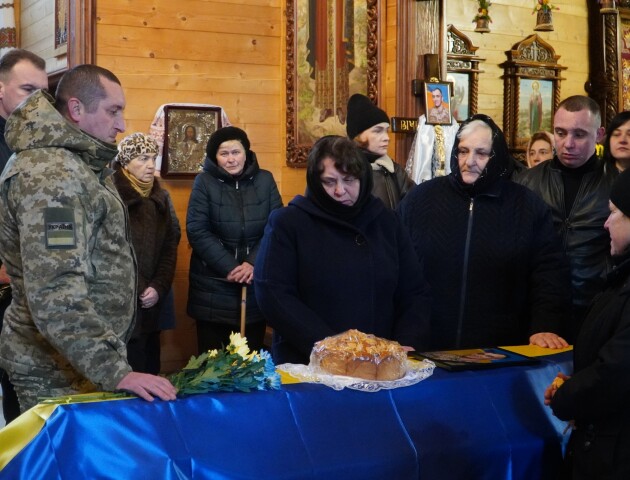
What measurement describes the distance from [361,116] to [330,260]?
2267mm

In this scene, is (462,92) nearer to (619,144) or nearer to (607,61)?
(607,61)

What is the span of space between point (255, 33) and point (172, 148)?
1.02m

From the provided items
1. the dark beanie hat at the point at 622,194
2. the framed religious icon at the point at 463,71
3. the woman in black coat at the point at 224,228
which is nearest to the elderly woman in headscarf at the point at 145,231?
the woman in black coat at the point at 224,228

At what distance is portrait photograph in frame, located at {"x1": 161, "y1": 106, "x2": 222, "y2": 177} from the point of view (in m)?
5.79

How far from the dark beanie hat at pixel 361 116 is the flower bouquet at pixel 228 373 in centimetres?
290

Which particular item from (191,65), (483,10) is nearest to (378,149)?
(191,65)

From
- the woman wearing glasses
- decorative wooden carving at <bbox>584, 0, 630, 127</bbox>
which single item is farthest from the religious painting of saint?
decorative wooden carving at <bbox>584, 0, 630, 127</bbox>

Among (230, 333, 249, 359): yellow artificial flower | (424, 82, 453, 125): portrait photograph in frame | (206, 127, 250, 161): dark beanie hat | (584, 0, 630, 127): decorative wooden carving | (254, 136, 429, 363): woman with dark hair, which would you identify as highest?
(584, 0, 630, 127): decorative wooden carving

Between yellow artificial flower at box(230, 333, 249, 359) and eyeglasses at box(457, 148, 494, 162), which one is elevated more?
eyeglasses at box(457, 148, 494, 162)

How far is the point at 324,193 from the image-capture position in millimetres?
→ 2936

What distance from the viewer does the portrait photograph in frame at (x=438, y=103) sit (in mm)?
6039

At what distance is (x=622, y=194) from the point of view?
2270 mm

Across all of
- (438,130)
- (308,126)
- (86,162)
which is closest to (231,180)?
(308,126)

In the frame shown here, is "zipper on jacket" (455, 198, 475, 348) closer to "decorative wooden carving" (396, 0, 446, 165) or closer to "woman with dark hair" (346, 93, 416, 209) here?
"woman with dark hair" (346, 93, 416, 209)
